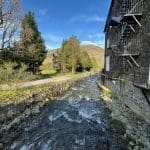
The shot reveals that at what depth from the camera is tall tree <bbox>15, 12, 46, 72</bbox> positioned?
29031 millimetres

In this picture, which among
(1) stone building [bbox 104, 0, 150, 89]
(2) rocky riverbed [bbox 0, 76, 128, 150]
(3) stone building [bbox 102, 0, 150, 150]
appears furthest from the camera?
(1) stone building [bbox 104, 0, 150, 89]

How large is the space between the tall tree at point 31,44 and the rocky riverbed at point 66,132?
1626cm

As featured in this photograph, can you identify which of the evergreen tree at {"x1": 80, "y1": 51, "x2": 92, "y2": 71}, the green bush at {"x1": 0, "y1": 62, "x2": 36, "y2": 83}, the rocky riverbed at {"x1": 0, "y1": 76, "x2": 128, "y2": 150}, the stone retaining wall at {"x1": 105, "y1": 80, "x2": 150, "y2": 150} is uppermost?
the evergreen tree at {"x1": 80, "y1": 51, "x2": 92, "y2": 71}

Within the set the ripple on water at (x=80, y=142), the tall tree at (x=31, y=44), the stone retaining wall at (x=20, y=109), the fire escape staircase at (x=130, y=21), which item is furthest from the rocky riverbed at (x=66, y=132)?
the tall tree at (x=31, y=44)

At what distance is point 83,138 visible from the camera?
1023cm

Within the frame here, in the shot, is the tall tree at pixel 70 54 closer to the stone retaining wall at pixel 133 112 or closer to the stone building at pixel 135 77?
the stone retaining wall at pixel 133 112

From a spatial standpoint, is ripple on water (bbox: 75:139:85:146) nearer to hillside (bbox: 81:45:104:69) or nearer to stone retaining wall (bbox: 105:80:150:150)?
stone retaining wall (bbox: 105:80:150:150)

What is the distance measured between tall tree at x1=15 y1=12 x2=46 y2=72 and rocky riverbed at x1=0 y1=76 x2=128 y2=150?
16.3 metres

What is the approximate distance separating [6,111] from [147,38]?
32.2ft

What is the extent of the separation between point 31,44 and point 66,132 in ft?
77.6

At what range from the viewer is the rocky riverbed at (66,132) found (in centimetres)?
930

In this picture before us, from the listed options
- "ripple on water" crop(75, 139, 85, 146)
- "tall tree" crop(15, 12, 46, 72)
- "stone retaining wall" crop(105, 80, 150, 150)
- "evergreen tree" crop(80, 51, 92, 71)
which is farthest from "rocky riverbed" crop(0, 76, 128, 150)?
"evergreen tree" crop(80, 51, 92, 71)

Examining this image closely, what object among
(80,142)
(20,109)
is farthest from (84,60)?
(80,142)

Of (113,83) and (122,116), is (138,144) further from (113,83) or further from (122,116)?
(113,83)
